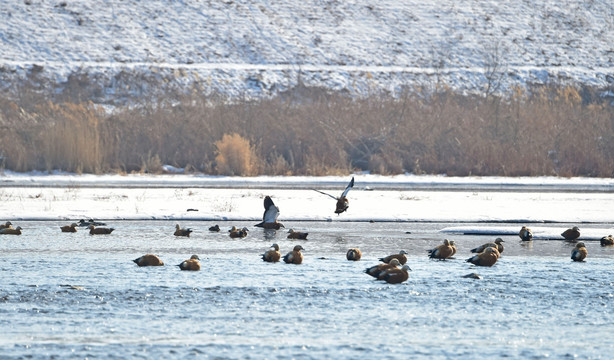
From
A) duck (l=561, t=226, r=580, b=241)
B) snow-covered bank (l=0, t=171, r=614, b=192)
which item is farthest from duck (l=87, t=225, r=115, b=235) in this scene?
snow-covered bank (l=0, t=171, r=614, b=192)

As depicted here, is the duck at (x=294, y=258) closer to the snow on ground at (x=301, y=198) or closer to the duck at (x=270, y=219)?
the duck at (x=270, y=219)

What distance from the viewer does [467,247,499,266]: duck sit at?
11.6 metres

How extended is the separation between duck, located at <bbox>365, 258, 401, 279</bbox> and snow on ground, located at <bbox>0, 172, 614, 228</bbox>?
6.63 m

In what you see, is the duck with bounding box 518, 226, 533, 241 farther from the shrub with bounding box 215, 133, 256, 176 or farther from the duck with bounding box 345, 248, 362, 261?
the shrub with bounding box 215, 133, 256, 176

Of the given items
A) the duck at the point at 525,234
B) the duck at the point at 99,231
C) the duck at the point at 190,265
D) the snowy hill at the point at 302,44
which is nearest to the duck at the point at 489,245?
the duck at the point at 525,234

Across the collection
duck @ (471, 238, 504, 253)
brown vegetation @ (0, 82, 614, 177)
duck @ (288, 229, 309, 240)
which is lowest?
duck @ (288, 229, 309, 240)

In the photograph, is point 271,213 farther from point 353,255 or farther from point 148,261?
point 148,261

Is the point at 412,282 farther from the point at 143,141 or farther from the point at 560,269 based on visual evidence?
the point at 143,141

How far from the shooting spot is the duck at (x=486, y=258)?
11.6 meters

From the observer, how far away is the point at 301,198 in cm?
2188

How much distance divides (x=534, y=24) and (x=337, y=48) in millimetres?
15181

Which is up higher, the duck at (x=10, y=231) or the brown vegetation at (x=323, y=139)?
the brown vegetation at (x=323, y=139)

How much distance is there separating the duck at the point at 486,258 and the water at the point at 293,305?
114 mm

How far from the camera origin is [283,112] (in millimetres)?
34344
